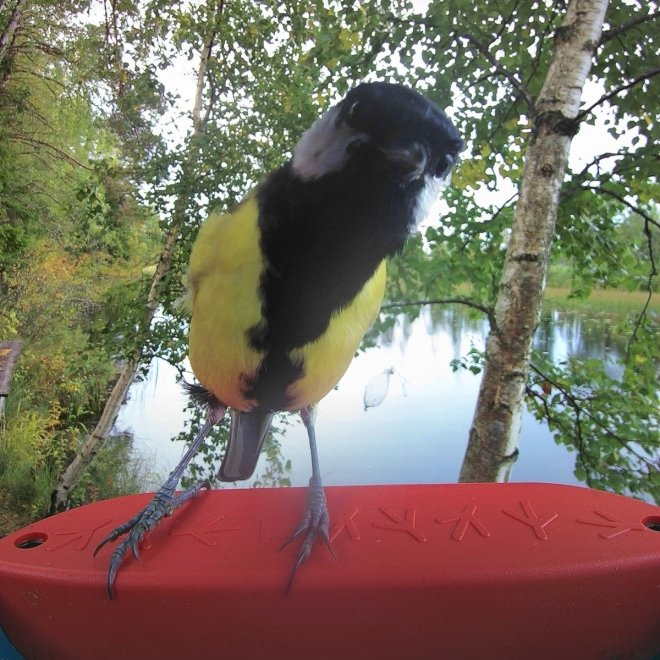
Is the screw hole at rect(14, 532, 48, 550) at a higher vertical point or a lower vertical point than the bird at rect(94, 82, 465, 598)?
lower

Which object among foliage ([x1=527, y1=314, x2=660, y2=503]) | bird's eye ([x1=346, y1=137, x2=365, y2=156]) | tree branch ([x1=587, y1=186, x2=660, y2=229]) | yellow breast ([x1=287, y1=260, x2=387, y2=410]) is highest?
tree branch ([x1=587, y1=186, x2=660, y2=229])

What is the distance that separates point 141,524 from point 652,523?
79 cm

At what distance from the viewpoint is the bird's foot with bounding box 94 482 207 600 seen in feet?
2.28

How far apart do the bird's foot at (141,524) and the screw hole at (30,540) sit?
0.10 metres

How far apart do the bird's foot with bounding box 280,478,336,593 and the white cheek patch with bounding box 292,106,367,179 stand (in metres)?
0.50

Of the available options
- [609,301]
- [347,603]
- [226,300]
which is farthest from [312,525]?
[609,301]

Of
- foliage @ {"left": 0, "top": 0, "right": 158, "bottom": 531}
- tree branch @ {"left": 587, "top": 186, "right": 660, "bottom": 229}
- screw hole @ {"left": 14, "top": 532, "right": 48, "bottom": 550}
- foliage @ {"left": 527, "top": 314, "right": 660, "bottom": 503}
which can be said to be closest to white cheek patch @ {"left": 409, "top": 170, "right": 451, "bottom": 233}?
screw hole @ {"left": 14, "top": 532, "right": 48, "bottom": 550}

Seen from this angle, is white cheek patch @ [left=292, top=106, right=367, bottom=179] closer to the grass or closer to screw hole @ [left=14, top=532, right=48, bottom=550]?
screw hole @ [left=14, top=532, right=48, bottom=550]

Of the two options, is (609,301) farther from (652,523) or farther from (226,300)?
(226,300)

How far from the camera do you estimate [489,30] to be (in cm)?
180

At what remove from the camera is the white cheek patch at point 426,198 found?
0.68m

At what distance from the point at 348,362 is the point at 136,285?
2124 millimetres

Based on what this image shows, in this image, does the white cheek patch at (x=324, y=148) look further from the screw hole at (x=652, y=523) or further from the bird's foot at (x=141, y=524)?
the screw hole at (x=652, y=523)

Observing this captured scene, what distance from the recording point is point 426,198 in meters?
0.70
